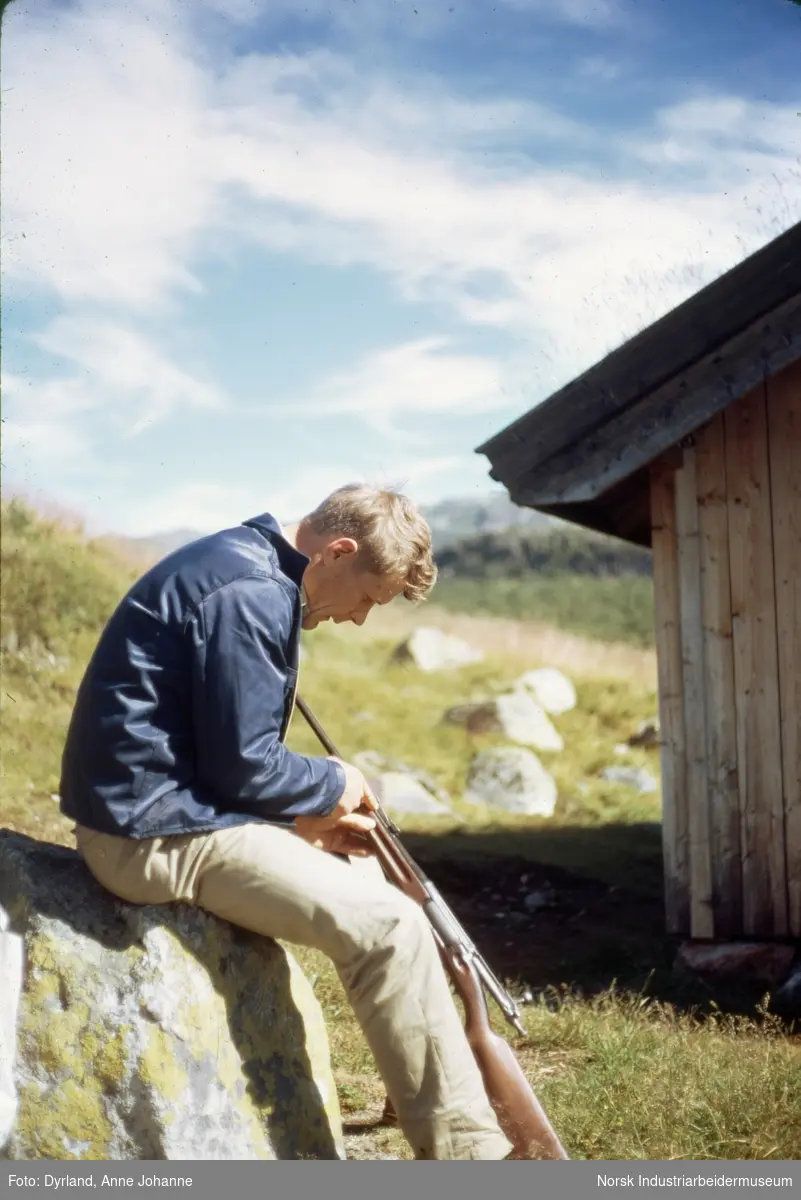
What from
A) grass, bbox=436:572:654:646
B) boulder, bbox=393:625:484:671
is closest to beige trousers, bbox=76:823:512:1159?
boulder, bbox=393:625:484:671

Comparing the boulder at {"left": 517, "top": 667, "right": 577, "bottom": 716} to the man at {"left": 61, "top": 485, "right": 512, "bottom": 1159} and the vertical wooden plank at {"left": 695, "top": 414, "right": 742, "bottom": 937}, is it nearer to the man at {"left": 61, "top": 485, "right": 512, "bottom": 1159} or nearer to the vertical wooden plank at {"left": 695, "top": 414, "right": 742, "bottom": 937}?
the vertical wooden plank at {"left": 695, "top": 414, "right": 742, "bottom": 937}

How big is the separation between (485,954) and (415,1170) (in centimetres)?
402

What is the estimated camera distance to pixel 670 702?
23.0 feet

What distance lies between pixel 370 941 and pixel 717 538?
4.17m

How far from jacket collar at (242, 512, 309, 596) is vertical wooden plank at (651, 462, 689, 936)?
3.79 m

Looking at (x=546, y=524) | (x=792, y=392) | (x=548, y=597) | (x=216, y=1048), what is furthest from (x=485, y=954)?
(x=546, y=524)

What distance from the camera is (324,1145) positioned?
368 cm

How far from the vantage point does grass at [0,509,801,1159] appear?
4191mm

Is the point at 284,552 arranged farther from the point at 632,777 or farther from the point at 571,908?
the point at 632,777

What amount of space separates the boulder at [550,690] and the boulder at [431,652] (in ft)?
5.50

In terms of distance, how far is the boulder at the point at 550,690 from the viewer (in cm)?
1780

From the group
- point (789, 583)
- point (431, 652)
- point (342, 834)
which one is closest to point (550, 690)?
point (431, 652)

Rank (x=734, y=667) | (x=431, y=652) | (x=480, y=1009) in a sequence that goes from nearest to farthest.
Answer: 1. (x=480, y=1009)
2. (x=734, y=667)
3. (x=431, y=652)

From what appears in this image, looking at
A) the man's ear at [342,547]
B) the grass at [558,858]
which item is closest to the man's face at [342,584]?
the man's ear at [342,547]
